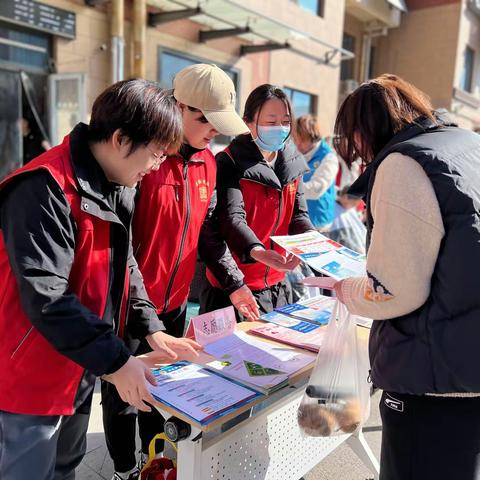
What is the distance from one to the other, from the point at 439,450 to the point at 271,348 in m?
0.62

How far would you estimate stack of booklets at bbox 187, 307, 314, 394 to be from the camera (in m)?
1.37

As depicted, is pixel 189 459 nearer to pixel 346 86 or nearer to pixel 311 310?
pixel 311 310

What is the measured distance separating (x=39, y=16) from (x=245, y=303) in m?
4.40

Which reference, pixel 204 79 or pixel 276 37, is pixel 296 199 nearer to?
pixel 204 79

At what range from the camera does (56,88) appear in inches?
202

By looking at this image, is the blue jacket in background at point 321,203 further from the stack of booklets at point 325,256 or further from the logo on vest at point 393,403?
the logo on vest at point 393,403

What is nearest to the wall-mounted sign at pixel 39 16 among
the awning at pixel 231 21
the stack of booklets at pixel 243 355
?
the awning at pixel 231 21

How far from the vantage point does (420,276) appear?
1034mm

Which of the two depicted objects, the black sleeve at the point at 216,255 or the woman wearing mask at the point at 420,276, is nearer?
the woman wearing mask at the point at 420,276

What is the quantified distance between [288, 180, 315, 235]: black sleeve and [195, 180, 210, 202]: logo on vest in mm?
574

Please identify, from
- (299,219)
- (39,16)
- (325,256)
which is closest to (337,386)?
(325,256)

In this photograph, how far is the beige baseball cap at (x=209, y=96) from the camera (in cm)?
164

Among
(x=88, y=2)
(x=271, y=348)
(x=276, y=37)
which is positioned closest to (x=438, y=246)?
(x=271, y=348)

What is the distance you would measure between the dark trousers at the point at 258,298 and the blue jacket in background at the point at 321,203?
4.64 ft
